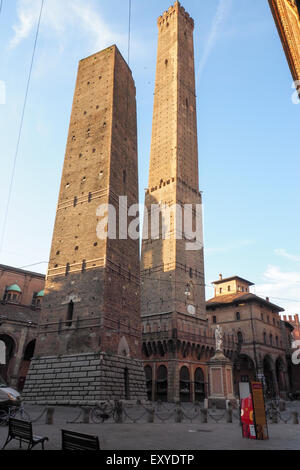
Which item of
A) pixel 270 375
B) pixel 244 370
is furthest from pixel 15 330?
pixel 270 375

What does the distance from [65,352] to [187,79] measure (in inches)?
1673

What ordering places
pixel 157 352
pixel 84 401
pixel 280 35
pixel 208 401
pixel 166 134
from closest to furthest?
pixel 280 35, pixel 84 401, pixel 208 401, pixel 157 352, pixel 166 134

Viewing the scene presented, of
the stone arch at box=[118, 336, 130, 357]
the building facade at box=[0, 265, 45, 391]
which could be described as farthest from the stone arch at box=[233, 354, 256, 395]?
the stone arch at box=[118, 336, 130, 357]

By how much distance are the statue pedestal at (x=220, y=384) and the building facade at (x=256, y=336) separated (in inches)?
799

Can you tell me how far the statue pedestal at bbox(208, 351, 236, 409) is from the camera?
21.8m

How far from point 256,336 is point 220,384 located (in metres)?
23.9

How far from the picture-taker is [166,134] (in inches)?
1785

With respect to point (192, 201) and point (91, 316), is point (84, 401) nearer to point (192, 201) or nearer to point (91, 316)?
point (91, 316)

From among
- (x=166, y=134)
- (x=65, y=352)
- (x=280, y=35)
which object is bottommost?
(x=65, y=352)

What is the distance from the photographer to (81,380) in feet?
62.5

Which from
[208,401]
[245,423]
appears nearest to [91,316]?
[208,401]

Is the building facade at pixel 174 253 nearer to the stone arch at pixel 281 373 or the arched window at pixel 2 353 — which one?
the stone arch at pixel 281 373

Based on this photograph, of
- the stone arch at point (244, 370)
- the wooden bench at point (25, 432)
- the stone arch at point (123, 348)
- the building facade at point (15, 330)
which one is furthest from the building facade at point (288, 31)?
the stone arch at point (244, 370)

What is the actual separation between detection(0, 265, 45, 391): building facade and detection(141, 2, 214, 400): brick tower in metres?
11.5
